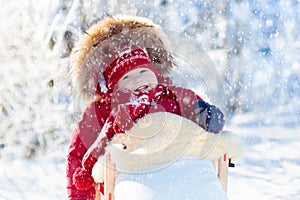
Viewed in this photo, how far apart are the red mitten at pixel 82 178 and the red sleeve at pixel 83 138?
5cm

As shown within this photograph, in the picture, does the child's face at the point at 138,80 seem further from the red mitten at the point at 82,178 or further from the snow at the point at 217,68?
the snow at the point at 217,68

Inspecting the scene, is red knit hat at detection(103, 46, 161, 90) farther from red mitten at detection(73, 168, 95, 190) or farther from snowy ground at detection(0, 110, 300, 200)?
snowy ground at detection(0, 110, 300, 200)

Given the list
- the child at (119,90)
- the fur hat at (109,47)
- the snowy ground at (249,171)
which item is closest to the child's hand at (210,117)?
the child at (119,90)

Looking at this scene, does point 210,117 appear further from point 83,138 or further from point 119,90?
point 83,138

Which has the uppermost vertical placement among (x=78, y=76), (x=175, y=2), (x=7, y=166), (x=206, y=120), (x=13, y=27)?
(x=175, y=2)

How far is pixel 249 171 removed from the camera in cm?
370

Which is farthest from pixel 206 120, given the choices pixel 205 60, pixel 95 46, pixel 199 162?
pixel 95 46

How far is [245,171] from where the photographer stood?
12.1 ft

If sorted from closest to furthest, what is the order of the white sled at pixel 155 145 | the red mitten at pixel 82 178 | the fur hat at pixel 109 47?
the white sled at pixel 155 145
the red mitten at pixel 82 178
the fur hat at pixel 109 47

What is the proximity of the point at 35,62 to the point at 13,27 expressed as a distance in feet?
0.98

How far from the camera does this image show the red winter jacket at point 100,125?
190cm

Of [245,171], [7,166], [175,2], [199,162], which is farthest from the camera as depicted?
[175,2]

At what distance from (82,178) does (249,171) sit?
77.7 inches

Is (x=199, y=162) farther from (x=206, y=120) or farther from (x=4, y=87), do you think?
(x=4, y=87)
